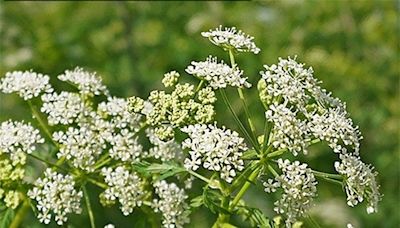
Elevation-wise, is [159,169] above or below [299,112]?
below

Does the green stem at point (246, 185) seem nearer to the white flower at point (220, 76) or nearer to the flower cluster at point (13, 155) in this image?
the white flower at point (220, 76)

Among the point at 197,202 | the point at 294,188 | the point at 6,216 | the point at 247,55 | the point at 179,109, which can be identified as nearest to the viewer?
the point at 294,188

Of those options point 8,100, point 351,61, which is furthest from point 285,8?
point 8,100

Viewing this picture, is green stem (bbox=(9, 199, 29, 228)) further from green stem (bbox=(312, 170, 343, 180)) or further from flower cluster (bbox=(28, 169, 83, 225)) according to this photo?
green stem (bbox=(312, 170, 343, 180))

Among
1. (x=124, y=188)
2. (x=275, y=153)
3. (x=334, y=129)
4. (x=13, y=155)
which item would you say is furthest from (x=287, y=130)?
(x=13, y=155)


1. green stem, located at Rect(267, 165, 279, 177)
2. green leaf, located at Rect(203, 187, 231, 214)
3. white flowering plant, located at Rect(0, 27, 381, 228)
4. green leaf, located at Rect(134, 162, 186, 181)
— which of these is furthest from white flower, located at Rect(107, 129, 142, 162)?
green stem, located at Rect(267, 165, 279, 177)

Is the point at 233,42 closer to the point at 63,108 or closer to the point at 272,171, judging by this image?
the point at 272,171
